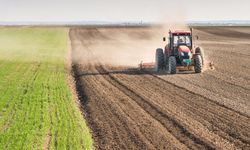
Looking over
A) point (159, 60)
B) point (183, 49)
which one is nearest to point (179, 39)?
point (183, 49)

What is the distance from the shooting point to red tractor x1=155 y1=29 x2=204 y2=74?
2572 centimetres

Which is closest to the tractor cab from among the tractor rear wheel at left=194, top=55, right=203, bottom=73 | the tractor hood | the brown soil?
the tractor hood

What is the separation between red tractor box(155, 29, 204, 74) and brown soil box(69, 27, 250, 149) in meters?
0.60

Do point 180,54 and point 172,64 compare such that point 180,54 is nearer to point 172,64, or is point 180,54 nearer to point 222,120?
point 172,64

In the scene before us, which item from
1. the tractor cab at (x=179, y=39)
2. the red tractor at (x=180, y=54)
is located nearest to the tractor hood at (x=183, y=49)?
the red tractor at (x=180, y=54)

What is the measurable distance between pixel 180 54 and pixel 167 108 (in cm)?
917

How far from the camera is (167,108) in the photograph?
16953 millimetres

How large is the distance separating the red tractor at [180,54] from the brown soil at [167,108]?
0.60 metres

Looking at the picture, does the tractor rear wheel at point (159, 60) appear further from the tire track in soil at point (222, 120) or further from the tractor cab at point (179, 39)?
the tire track in soil at point (222, 120)

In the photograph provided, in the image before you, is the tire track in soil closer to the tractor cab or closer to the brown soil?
the brown soil

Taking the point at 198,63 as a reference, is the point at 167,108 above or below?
below

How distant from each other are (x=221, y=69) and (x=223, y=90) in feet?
25.7

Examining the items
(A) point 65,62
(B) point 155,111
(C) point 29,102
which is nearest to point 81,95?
(C) point 29,102

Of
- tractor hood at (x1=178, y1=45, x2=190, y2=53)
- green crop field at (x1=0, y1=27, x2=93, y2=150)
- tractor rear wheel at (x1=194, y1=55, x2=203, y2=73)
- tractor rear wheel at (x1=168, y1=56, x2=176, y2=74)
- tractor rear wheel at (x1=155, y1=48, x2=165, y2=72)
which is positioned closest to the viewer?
green crop field at (x1=0, y1=27, x2=93, y2=150)
